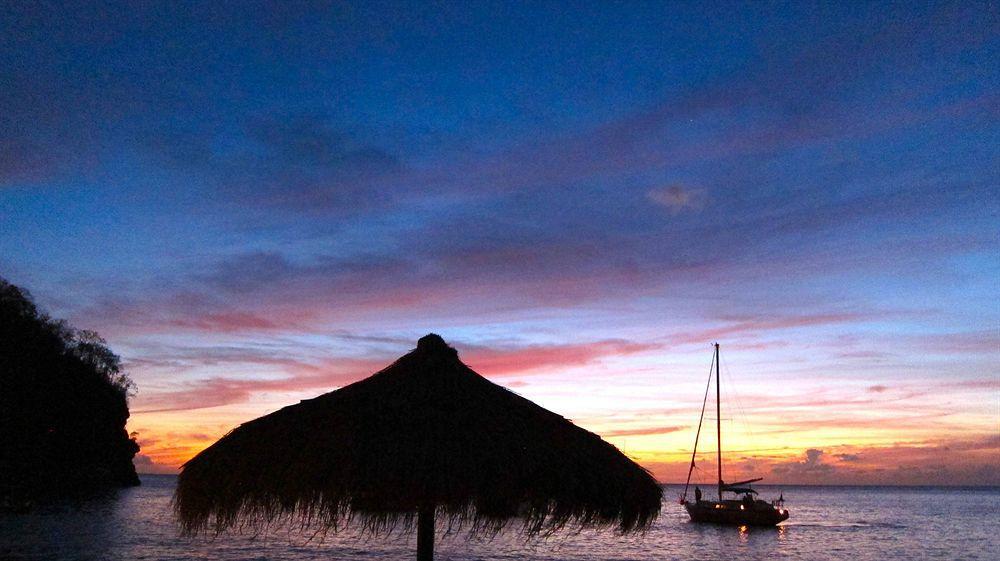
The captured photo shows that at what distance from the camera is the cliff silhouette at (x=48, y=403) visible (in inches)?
1732

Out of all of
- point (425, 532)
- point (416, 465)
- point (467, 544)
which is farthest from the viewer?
point (467, 544)

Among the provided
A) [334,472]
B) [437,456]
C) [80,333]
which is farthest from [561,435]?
[80,333]

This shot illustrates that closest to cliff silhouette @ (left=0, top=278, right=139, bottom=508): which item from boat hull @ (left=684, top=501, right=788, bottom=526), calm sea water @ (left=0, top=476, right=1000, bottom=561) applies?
calm sea water @ (left=0, top=476, right=1000, bottom=561)

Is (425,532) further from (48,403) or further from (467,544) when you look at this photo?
(48,403)

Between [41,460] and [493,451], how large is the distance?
185 ft

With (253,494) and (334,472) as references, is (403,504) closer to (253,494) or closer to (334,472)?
(334,472)

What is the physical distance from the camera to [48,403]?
5116 cm

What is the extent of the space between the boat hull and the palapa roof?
49171 mm

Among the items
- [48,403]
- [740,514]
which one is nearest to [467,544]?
[740,514]

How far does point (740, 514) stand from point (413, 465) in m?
50.8

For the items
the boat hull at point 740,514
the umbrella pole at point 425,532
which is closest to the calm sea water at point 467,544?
the boat hull at point 740,514

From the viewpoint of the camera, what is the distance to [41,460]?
170 feet

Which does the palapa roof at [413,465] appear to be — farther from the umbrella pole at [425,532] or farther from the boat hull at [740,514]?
the boat hull at [740,514]

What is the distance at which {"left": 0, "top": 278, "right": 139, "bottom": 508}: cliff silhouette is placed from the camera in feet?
144
